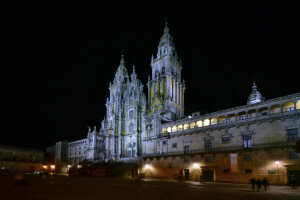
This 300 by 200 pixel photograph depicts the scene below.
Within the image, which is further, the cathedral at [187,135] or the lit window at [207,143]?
the lit window at [207,143]

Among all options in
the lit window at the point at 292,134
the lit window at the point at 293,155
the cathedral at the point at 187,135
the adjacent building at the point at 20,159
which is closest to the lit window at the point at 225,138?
the cathedral at the point at 187,135

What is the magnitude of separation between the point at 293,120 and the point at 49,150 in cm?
8738

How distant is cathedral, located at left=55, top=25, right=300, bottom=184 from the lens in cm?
3694

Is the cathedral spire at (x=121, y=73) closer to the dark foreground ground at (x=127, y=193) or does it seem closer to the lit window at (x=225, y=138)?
the lit window at (x=225, y=138)

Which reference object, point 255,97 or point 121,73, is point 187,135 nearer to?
point 255,97

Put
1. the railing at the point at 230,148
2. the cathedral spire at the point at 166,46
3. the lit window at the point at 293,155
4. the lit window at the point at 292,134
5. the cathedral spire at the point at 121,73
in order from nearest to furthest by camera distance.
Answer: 1. the lit window at the point at 293,155
2. the lit window at the point at 292,134
3. the railing at the point at 230,148
4. the cathedral spire at the point at 166,46
5. the cathedral spire at the point at 121,73

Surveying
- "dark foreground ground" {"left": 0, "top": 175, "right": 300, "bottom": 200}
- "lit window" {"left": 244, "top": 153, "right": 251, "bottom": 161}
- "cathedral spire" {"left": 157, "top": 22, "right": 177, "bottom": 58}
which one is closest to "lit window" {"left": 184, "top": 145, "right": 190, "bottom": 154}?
"lit window" {"left": 244, "top": 153, "right": 251, "bottom": 161}

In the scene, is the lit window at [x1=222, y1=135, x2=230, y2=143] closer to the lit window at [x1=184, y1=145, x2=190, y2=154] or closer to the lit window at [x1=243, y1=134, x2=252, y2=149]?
the lit window at [x1=243, y1=134, x2=252, y2=149]

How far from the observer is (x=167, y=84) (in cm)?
6856

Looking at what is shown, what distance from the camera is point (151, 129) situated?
2416 inches

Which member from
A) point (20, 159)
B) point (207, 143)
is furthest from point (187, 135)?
point (20, 159)

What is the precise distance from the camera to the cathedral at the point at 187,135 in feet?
121

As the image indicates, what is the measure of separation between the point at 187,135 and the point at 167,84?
72.9 feet

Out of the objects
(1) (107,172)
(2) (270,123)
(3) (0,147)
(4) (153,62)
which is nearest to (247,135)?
(2) (270,123)
